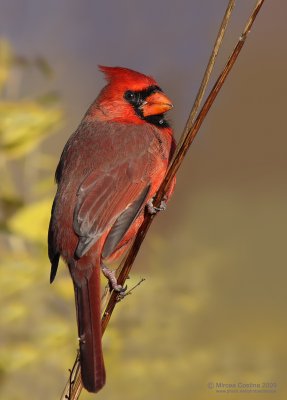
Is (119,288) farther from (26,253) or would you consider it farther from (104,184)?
(26,253)

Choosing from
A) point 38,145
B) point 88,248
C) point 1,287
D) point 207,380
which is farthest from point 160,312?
point 88,248

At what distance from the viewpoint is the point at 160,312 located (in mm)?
1913

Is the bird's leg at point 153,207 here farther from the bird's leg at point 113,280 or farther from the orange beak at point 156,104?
the orange beak at point 156,104

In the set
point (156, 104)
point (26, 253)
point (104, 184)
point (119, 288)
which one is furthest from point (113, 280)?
point (26, 253)

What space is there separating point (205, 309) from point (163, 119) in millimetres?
527

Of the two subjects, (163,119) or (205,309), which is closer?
(163,119)

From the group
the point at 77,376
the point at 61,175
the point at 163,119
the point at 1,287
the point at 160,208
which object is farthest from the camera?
the point at 1,287

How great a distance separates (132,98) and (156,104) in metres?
0.06

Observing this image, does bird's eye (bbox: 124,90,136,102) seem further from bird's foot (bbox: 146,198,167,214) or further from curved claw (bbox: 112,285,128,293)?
curved claw (bbox: 112,285,128,293)

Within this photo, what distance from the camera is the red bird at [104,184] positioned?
4.17 feet

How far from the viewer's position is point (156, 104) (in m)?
1.60

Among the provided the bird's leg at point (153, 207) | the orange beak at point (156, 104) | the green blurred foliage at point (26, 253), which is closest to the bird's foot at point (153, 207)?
the bird's leg at point (153, 207)

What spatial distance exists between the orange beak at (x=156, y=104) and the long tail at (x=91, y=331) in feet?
1.31

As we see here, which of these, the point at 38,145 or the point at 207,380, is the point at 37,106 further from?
the point at 207,380
